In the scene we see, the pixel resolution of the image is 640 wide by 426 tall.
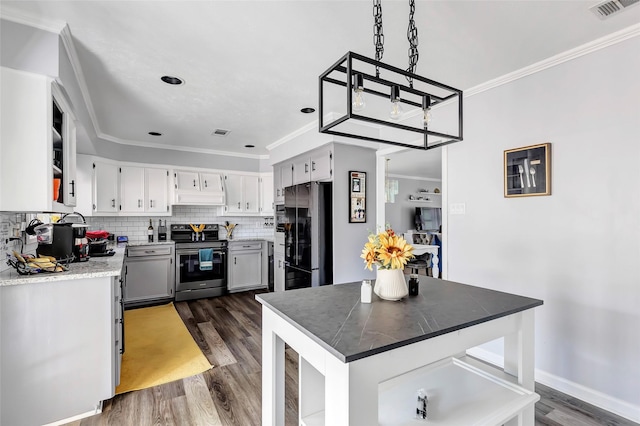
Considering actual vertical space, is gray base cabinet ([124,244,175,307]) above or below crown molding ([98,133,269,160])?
below

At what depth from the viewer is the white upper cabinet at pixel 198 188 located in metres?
5.09

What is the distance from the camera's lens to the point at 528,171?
2545 mm

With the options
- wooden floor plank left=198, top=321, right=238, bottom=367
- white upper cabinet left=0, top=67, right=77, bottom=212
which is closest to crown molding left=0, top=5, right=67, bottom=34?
white upper cabinet left=0, top=67, right=77, bottom=212

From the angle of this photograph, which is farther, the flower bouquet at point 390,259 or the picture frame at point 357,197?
the picture frame at point 357,197

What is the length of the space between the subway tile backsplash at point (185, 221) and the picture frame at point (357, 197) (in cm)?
273

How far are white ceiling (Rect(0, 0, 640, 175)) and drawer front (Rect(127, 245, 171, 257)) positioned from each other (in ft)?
6.92

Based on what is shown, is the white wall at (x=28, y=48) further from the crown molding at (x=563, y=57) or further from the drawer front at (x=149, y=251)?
the crown molding at (x=563, y=57)

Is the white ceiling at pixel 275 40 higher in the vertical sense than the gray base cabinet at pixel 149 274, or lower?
higher

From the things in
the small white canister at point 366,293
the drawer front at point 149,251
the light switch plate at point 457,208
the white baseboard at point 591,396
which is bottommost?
the white baseboard at point 591,396

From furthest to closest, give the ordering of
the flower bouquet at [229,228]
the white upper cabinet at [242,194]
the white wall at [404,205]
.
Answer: the white wall at [404,205]
the flower bouquet at [229,228]
the white upper cabinet at [242,194]

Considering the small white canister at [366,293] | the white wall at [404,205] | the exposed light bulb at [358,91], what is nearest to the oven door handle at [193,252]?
the small white canister at [366,293]

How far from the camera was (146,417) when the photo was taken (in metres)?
2.07

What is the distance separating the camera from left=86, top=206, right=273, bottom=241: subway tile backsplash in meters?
4.84

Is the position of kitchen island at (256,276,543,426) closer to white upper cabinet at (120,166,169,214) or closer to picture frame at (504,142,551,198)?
picture frame at (504,142,551,198)
